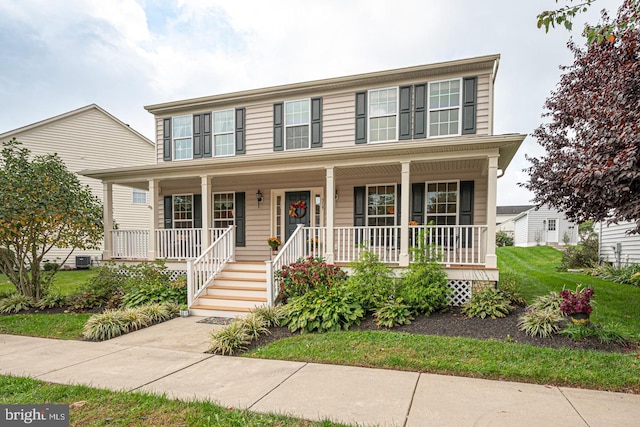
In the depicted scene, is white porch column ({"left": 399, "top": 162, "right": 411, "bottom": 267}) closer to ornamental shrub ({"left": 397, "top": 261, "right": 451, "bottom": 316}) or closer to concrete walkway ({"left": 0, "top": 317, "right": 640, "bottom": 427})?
ornamental shrub ({"left": 397, "top": 261, "right": 451, "bottom": 316})

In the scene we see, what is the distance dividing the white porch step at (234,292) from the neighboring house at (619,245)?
1043 centimetres

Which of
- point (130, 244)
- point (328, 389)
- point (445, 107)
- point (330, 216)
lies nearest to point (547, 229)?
point (445, 107)

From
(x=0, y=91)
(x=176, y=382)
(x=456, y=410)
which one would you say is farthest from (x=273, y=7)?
(x=0, y=91)

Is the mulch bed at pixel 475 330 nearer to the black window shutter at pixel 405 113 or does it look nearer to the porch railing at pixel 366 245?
the porch railing at pixel 366 245

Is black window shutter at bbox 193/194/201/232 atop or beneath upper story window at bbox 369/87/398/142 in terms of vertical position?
beneath

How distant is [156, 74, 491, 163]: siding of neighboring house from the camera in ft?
25.1

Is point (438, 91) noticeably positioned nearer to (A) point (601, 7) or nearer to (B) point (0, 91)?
(A) point (601, 7)

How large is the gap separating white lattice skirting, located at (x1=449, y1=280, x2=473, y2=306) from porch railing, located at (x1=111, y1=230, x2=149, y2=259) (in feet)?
25.7

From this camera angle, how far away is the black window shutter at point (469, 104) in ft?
25.1

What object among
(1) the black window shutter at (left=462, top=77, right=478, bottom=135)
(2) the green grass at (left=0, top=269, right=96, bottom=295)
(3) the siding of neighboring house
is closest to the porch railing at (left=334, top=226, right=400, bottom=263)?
(3) the siding of neighboring house

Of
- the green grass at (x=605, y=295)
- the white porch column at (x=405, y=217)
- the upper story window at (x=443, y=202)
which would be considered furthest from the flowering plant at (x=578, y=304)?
the upper story window at (x=443, y=202)

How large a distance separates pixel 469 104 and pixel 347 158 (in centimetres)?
335

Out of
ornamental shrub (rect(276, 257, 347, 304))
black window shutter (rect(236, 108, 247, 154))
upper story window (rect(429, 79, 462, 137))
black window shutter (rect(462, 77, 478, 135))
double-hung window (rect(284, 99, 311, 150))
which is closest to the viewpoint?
ornamental shrub (rect(276, 257, 347, 304))

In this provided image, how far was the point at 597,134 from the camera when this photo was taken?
4.63m
